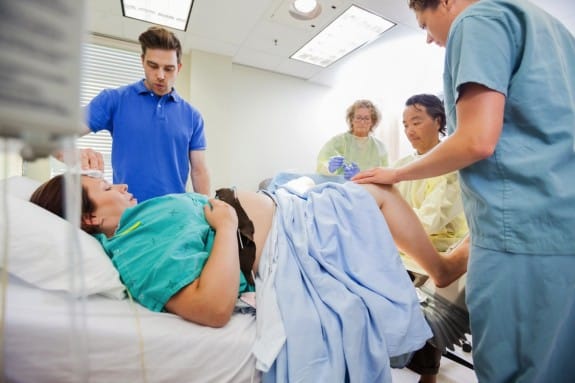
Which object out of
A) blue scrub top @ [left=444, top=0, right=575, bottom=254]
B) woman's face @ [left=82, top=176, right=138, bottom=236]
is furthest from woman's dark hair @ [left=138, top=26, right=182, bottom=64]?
blue scrub top @ [left=444, top=0, right=575, bottom=254]

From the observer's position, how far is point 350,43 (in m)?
2.95

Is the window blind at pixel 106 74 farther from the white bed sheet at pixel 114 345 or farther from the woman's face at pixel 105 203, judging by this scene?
the white bed sheet at pixel 114 345

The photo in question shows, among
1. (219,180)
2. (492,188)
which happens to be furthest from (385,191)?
(219,180)

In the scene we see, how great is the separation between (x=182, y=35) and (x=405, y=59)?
2229 millimetres

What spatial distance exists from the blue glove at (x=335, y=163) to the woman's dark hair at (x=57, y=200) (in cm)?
177

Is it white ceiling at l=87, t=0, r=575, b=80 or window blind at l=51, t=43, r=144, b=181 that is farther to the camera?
window blind at l=51, t=43, r=144, b=181

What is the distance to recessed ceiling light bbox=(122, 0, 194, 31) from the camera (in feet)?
7.72

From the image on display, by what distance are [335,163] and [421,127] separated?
78 cm

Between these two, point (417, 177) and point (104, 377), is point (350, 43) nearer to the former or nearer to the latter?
point (417, 177)

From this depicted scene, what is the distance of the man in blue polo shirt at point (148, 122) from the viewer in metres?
1.60

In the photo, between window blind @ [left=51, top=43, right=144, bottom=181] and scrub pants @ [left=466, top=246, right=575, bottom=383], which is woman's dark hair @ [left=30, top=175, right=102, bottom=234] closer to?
scrub pants @ [left=466, top=246, right=575, bottom=383]

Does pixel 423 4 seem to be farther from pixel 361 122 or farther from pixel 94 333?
pixel 361 122

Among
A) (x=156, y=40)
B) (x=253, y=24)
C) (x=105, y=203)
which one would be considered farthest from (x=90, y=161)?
(x=253, y=24)

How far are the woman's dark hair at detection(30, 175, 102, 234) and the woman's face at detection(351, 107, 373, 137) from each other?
2165mm
